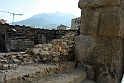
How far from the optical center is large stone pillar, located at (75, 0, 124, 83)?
9.14 feet

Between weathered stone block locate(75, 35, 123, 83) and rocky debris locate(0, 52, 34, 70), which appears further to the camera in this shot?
weathered stone block locate(75, 35, 123, 83)

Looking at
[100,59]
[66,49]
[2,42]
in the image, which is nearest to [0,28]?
[2,42]

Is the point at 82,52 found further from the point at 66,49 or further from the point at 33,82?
the point at 33,82

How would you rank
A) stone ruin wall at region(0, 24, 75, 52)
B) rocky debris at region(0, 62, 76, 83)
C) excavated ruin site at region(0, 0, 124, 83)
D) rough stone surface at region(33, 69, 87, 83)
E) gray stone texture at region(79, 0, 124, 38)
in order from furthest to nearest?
stone ruin wall at region(0, 24, 75, 52) < gray stone texture at region(79, 0, 124, 38) < excavated ruin site at region(0, 0, 124, 83) < rough stone surface at region(33, 69, 87, 83) < rocky debris at region(0, 62, 76, 83)

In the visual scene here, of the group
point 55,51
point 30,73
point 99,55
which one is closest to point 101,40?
point 99,55

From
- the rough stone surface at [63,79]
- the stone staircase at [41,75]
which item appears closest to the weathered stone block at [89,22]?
the stone staircase at [41,75]

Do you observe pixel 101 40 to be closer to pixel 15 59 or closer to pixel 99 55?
pixel 99 55

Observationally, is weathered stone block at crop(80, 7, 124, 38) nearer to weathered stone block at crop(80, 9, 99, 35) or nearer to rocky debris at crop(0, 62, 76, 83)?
weathered stone block at crop(80, 9, 99, 35)

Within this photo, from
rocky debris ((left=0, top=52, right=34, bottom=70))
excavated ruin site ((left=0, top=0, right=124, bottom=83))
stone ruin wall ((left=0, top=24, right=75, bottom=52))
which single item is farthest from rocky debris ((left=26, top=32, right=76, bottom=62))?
stone ruin wall ((left=0, top=24, right=75, bottom=52))

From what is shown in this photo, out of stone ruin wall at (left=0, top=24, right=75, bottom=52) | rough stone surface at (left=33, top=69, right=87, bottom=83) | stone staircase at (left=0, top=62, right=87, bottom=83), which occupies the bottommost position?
rough stone surface at (left=33, top=69, right=87, bottom=83)

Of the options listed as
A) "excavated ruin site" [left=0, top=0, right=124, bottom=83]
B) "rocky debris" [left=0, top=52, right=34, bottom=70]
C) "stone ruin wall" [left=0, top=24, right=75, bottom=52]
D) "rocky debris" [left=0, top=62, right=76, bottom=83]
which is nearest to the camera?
"rocky debris" [left=0, top=62, right=76, bottom=83]

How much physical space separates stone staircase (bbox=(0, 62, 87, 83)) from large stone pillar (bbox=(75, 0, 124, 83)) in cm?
31

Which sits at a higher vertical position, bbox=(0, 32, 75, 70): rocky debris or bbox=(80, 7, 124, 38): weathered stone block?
bbox=(80, 7, 124, 38): weathered stone block

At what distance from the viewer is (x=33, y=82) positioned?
2150 mm
